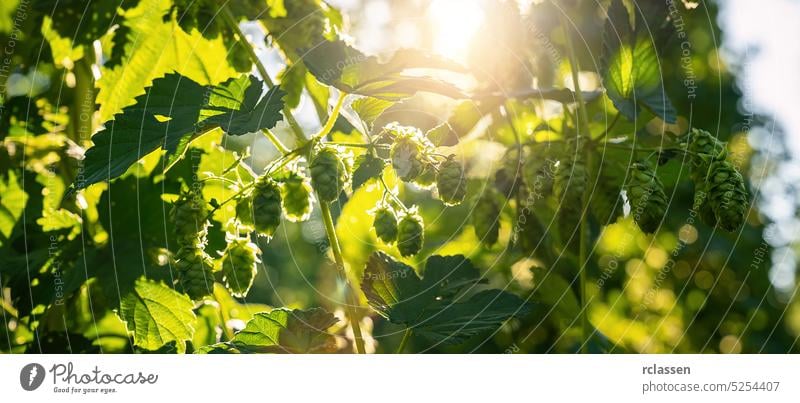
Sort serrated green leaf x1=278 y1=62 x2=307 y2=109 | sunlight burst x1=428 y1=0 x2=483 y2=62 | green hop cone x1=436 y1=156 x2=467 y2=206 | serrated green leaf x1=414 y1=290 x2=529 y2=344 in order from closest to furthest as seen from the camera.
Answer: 1. green hop cone x1=436 y1=156 x2=467 y2=206
2. serrated green leaf x1=414 y1=290 x2=529 y2=344
3. serrated green leaf x1=278 y1=62 x2=307 y2=109
4. sunlight burst x1=428 y1=0 x2=483 y2=62

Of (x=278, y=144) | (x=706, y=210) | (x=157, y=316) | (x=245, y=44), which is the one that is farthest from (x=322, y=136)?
(x=706, y=210)

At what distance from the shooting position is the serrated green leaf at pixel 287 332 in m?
1.16

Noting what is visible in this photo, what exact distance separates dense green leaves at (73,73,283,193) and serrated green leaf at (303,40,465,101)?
4.1 inches

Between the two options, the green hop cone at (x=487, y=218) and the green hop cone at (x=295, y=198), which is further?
the green hop cone at (x=487, y=218)

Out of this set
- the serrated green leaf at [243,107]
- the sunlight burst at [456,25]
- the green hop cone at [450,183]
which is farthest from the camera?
the sunlight burst at [456,25]

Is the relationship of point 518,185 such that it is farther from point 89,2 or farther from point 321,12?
point 89,2

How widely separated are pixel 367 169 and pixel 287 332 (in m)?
0.32

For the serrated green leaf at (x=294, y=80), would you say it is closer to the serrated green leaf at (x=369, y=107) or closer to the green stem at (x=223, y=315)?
the serrated green leaf at (x=369, y=107)

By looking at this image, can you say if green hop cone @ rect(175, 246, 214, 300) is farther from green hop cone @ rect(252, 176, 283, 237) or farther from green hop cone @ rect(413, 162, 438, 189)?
green hop cone @ rect(413, 162, 438, 189)

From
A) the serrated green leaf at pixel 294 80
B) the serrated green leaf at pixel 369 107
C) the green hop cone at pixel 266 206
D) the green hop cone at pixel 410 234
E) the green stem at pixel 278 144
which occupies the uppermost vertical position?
the serrated green leaf at pixel 294 80

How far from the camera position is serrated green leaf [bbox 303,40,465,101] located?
43.3 inches

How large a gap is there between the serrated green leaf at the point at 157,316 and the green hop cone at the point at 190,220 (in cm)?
26

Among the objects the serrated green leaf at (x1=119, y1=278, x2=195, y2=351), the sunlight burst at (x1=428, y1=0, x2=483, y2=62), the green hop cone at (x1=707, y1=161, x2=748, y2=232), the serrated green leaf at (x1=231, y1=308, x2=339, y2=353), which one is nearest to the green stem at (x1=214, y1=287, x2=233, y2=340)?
the serrated green leaf at (x1=119, y1=278, x2=195, y2=351)
